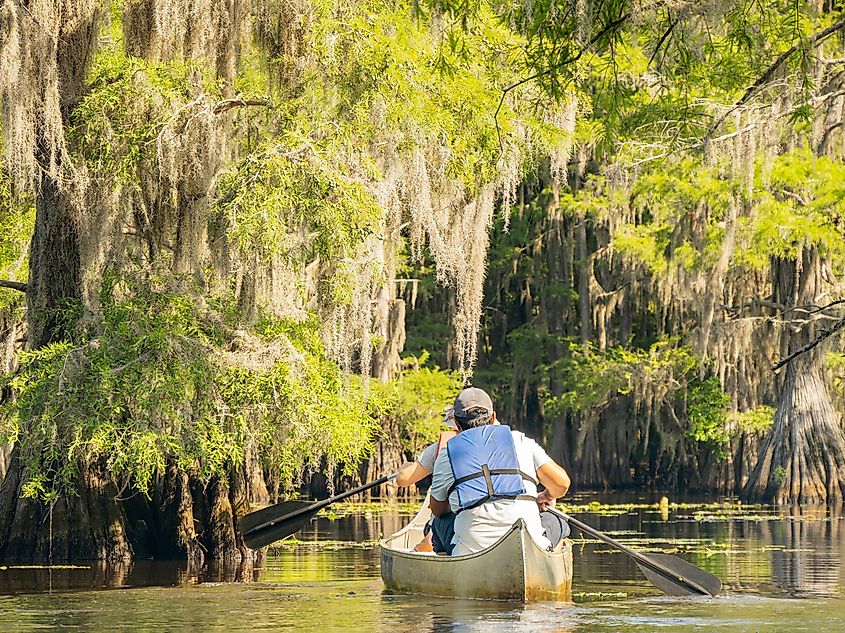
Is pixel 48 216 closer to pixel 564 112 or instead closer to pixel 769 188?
pixel 564 112

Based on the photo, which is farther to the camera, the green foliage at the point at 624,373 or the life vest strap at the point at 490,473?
the green foliage at the point at 624,373

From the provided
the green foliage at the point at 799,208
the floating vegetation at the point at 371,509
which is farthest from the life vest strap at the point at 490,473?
the floating vegetation at the point at 371,509

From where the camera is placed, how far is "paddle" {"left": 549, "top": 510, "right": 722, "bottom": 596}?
12.8 metres

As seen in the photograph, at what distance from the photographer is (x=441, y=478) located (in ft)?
39.7

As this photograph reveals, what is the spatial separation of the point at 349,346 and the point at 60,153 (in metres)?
3.65

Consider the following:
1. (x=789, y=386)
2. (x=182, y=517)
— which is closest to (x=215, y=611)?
(x=182, y=517)

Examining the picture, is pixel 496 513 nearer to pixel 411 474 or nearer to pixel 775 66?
pixel 411 474

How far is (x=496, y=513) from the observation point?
1179 centimetres

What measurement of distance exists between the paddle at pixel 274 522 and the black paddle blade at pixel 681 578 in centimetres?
351

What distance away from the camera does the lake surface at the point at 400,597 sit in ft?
35.2

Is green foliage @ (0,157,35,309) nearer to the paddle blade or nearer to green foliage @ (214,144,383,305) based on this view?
green foliage @ (214,144,383,305)

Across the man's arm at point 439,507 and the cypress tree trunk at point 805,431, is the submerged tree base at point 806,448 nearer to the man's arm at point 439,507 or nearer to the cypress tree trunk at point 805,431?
the cypress tree trunk at point 805,431

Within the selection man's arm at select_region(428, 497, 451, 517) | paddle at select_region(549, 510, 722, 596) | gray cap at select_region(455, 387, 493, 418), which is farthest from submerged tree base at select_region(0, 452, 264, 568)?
gray cap at select_region(455, 387, 493, 418)

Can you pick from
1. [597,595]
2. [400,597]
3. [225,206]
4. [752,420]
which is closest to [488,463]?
[400,597]
